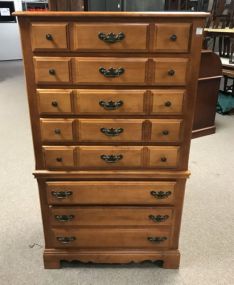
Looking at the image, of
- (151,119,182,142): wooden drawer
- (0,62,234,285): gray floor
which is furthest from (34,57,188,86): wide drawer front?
(0,62,234,285): gray floor

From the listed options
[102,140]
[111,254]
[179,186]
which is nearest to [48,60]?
[102,140]

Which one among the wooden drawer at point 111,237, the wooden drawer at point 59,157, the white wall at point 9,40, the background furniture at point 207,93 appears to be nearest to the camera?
the wooden drawer at point 59,157

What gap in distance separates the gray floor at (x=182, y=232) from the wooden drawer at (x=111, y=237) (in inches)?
6.3

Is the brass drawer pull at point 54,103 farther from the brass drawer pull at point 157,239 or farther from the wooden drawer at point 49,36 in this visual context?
the brass drawer pull at point 157,239

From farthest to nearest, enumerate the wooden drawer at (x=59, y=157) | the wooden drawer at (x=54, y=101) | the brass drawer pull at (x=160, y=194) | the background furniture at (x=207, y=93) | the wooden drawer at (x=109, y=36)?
the background furniture at (x=207, y=93)
the brass drawer pull at (x=160, y=194)
the wooden drawer at (x=59, y=157)
the wooden drawer at (x=54, y=101)
the wooden drawer at (x=109, y=36)

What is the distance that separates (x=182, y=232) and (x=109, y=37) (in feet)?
4.33

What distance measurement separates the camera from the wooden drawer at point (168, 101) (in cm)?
123

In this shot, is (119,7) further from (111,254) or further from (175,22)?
(111,254)

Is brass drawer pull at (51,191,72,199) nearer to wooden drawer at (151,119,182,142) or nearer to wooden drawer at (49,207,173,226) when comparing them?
wooden drawer at (49,207,173,226)

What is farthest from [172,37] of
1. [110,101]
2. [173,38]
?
[110,101]

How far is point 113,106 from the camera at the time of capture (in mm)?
1245

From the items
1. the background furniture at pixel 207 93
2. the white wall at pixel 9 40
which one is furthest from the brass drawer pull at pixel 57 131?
the white wall at pixel 9 40

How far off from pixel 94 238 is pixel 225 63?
3.16 metres

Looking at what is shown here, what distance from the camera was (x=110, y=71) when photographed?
3.89 feet
